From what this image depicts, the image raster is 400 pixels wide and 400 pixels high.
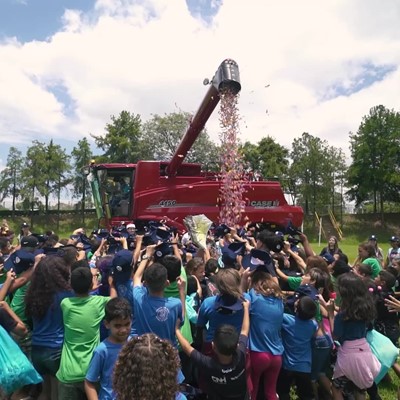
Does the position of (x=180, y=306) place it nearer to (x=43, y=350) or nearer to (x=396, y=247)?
(x=43, y=350)

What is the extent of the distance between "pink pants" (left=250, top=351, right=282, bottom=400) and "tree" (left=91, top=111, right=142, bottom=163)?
112ft

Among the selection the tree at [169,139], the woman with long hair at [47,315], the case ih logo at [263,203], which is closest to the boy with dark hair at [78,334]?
the woman with long hair at [47,315]

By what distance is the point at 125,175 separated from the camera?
12.6m

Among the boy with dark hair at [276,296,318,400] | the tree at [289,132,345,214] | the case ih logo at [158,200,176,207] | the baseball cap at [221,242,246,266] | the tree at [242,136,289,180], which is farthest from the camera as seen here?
the tree at [242,136,289,180]

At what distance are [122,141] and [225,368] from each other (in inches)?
1373

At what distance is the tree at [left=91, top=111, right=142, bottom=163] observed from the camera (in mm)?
36719

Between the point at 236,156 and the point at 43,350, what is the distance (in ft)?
31.8

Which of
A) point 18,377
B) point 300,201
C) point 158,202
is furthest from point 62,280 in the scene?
point 300,201

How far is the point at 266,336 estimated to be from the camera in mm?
3561

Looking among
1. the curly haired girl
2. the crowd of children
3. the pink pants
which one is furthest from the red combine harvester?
the curly haired girl

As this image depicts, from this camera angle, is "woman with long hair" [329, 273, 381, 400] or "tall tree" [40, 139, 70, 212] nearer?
"woman with long hair" [329, 273, 381, 400]

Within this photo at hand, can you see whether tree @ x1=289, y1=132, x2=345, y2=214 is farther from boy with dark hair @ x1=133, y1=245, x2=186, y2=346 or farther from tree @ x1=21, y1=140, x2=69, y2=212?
boy with dark hair @ x1=133, y1=245, x2=186, y2=346

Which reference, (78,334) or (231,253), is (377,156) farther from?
(78,334)

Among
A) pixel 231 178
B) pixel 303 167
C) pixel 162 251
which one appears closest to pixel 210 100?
pixel 231 178
